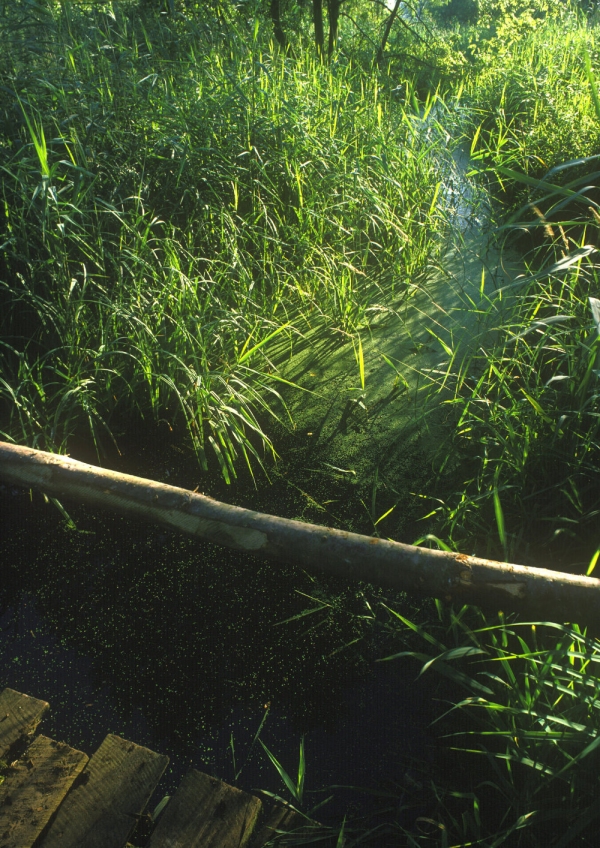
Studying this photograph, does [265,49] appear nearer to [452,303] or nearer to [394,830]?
[452,303]

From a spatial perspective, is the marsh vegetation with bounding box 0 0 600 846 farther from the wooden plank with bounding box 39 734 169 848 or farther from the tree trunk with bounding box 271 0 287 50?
the tree trunk with bounding box 271 0 287 50

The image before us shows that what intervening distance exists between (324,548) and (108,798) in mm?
560

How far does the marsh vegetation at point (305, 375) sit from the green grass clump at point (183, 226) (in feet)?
0.05

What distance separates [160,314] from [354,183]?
117 cm

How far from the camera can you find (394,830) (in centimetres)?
111

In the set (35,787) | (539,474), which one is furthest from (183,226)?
(35,787)

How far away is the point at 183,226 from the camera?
2533 millimetres

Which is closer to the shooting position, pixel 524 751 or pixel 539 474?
pixel 524 751

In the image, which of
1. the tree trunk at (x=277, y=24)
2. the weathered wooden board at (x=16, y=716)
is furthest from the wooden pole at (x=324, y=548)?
the tree trunk at (x=277, y=24)

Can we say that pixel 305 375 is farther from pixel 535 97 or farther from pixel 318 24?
pixel 318 24

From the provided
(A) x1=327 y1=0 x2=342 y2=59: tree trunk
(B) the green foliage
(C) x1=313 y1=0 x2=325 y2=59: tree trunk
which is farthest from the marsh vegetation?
(A) x1=327 y1=0 x2=342 y2=59: tree trunk

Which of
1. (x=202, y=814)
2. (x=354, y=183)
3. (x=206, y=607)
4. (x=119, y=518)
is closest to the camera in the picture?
(x=202, y=814)

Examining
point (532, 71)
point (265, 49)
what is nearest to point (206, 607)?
point (265, 49)

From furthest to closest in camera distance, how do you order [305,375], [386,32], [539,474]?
1. [386,32]
2. [305,375]
3. [539,474]
